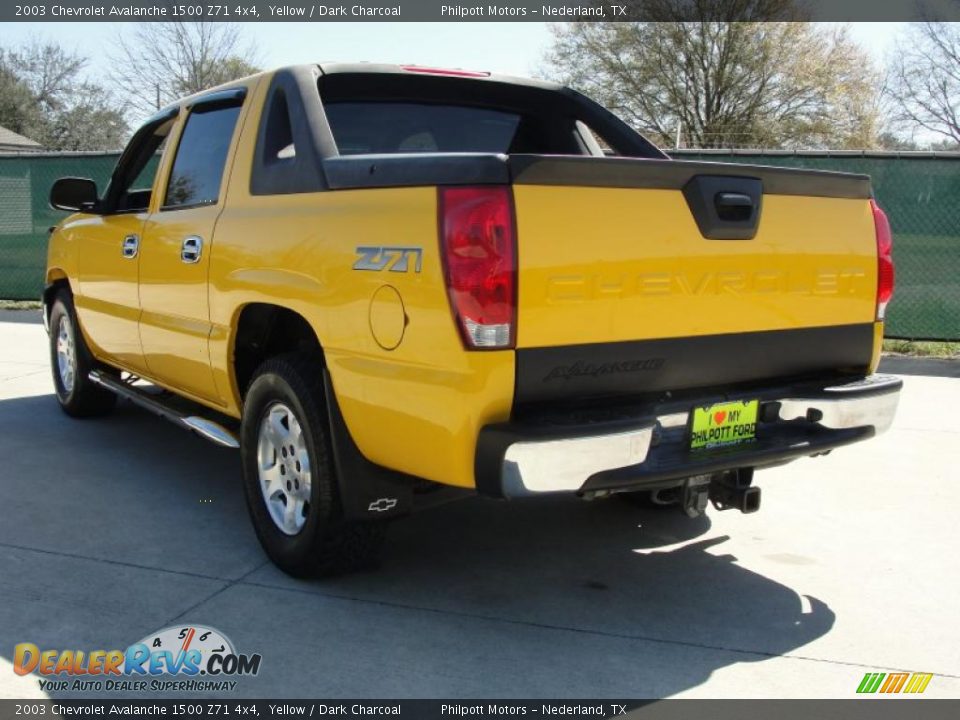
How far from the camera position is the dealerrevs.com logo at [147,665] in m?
3.11

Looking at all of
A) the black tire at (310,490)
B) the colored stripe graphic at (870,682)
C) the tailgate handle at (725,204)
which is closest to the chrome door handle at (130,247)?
the black tire at (310,490)

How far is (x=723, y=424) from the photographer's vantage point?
3.43 m

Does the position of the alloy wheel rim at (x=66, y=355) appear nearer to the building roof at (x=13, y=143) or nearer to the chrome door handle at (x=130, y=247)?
the chrome door handle at (x=130, y=247)

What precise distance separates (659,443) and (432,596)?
1126mm

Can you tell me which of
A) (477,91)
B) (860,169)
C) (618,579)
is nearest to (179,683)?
(618,579)

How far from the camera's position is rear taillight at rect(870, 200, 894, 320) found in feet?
→ 12.6

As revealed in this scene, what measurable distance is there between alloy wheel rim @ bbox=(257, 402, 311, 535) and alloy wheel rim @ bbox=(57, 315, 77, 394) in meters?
2.96

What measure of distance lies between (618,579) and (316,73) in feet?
7.99

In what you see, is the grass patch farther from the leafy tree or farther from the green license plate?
the leafy tree

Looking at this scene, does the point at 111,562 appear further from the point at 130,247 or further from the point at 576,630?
the point at 576,630

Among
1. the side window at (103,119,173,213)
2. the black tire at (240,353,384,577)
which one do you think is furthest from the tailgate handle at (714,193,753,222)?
the side window at (103,119,173,213)

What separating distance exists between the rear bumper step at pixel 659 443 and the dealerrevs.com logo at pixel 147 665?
1044 millimetres

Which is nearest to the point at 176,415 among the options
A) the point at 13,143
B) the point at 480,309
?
the point at 480,309

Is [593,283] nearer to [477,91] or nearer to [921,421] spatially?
[477,91]
